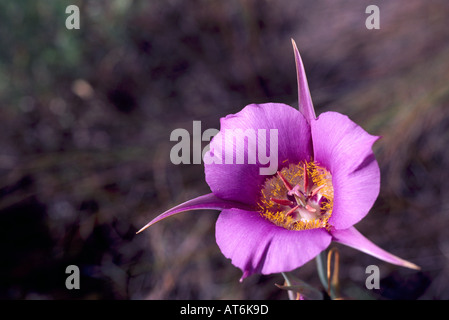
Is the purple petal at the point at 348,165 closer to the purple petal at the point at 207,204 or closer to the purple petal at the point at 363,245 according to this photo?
the purple petal at the point at 363,245

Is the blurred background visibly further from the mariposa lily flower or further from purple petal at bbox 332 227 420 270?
purple petal at bbox 332 227 420 270

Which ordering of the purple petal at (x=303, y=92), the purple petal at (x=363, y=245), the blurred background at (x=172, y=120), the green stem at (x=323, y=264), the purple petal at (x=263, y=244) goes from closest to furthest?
1. the purple petal at (x=363, y=245)
2. the purple petal at (x=263, y=244)
3. the purple petal at (x=303, y=92)
4. the green stem at (x=323, y=264)
5. the blurred background at (x=172, y=120)

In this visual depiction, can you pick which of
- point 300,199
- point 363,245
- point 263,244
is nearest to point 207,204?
point 263,244

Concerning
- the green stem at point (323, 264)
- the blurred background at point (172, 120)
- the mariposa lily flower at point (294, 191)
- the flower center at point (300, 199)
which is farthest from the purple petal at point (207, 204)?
the blurred background at point (172, 120)

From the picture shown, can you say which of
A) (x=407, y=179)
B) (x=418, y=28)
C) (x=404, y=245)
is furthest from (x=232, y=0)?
(x=404, y=245)

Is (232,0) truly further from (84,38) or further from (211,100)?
(84,38)

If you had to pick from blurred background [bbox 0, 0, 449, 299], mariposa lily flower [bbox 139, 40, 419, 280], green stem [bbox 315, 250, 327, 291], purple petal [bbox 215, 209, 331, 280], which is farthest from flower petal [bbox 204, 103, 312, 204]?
blurred background [bbox 0, 0, 449, 299]
